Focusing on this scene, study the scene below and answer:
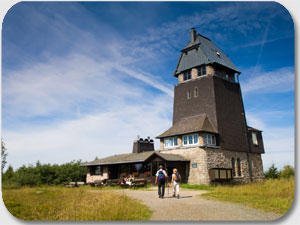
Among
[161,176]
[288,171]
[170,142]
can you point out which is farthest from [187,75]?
[161,176]

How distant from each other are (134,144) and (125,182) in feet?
34.7

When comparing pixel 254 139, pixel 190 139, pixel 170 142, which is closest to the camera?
pixel 190 139

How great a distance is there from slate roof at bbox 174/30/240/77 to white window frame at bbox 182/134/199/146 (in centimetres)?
695

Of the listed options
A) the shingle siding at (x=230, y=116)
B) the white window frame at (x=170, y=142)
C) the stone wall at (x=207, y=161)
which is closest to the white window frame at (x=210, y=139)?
the stone wall at (x=207, y=161)

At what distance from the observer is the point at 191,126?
22.2 metres

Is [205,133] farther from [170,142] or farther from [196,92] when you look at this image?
[196,92]

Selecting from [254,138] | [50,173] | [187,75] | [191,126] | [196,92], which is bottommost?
[50,173]

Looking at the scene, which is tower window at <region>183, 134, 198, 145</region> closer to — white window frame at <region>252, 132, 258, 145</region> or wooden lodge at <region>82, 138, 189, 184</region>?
wooden lodge at <region>82, 138, 189, 184</region>

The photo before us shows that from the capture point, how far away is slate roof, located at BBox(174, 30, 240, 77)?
2344cm

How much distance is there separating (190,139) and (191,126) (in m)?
1.17

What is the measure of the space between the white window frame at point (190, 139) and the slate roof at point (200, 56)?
695 cm

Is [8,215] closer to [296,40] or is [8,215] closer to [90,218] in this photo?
[90,218]

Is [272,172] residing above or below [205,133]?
below

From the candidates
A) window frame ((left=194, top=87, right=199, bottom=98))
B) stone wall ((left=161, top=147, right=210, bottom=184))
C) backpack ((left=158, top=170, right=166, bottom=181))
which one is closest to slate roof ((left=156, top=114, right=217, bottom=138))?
stone wall ((left=161, top=147, right=210, bottom=184))
